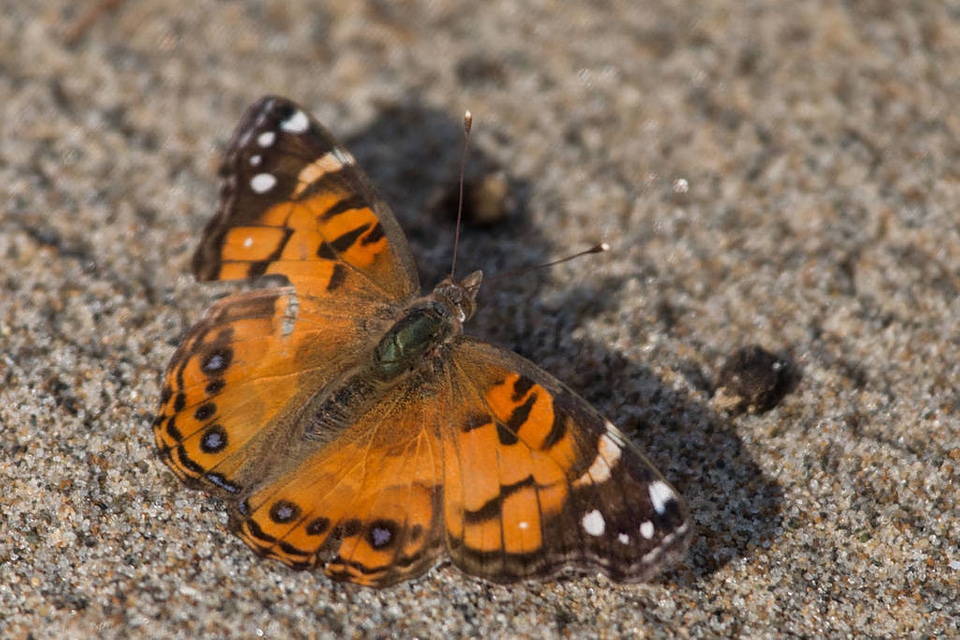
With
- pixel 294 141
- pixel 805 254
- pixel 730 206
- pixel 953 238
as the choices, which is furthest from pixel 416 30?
pixel 953 238

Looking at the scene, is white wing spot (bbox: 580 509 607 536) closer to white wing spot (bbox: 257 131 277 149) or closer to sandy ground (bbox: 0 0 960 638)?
sandy ground (bbox: 0 0 960 638)

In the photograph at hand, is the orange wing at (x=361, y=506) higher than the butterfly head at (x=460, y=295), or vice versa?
the butterfly head at (x=460, y=295)

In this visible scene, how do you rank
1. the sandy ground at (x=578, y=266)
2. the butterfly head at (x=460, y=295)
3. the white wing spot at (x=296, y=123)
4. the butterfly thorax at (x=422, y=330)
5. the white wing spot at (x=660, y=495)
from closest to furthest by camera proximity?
the white wing spot at (x=660, y=495)
the sandy ground at (x=578, y=266)
the butterfly thorax at (x=422, y=330)
the butterfly head at (x=460, y=295)
the white wing spot at (x=296, y=123)

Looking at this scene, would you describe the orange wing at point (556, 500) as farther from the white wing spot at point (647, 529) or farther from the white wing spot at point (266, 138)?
the white wing spot at point (266, 138)

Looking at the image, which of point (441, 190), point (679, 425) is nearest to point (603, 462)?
point (679, 425)

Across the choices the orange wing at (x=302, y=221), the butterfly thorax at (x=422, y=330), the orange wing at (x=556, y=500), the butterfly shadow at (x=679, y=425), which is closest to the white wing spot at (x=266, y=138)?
the orange wing at (x=302, y=221)

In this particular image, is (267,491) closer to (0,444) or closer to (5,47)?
(0,444)

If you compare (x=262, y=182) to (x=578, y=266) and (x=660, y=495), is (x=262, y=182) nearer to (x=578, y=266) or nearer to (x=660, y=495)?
(x=578, y=266)

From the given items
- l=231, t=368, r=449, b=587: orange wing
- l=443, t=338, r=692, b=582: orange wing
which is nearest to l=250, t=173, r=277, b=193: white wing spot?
l=231, t=368, r=449, b=587: orange wing
